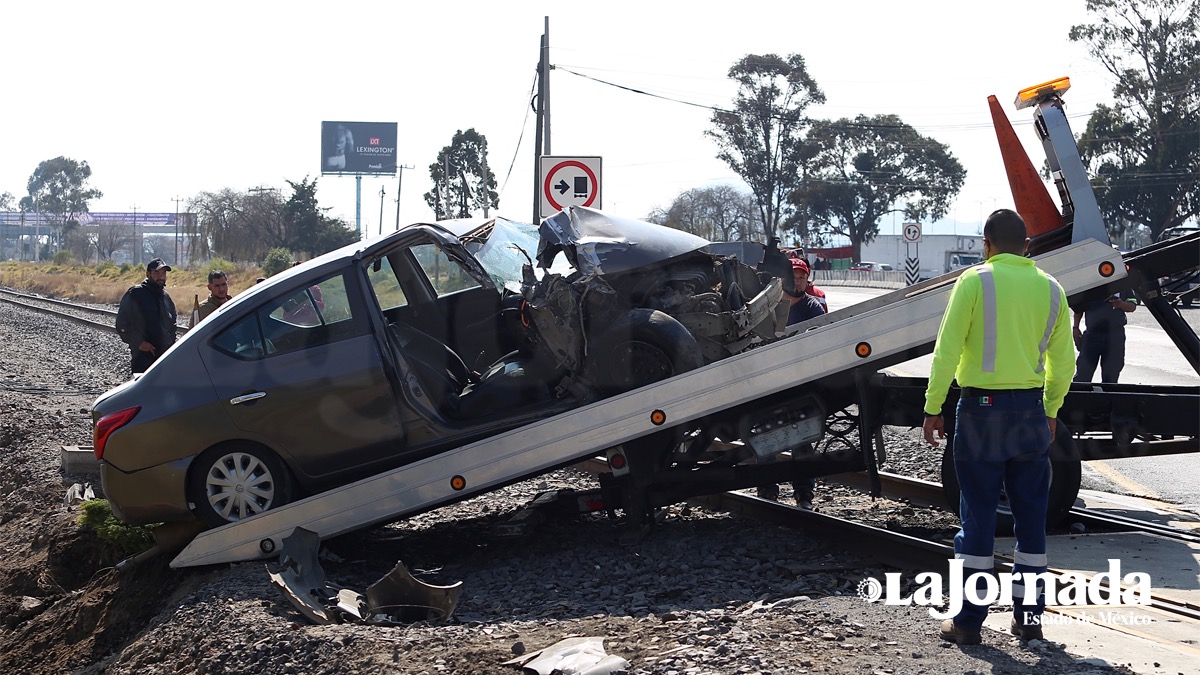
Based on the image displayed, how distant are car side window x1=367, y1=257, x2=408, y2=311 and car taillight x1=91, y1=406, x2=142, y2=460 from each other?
1634 mm

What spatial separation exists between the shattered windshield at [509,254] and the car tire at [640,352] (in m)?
0.52

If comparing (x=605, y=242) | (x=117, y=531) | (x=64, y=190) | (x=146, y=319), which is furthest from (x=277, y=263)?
(x=64, y=190)

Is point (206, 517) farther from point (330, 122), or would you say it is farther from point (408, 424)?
point (330, 122)

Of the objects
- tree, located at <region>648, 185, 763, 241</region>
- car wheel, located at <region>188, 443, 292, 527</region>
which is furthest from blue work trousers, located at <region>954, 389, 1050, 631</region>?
tree, located at <region>648, 185, 763, 241</region>

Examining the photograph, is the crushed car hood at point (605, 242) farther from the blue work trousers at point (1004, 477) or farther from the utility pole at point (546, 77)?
the utility pole at point (546, 77)

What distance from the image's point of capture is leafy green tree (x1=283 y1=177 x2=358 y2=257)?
256ft

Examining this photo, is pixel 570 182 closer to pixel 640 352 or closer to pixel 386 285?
pixel 386 285

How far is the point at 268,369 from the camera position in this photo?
23.7 feet

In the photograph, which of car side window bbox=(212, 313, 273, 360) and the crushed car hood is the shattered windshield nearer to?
the crushed car hood

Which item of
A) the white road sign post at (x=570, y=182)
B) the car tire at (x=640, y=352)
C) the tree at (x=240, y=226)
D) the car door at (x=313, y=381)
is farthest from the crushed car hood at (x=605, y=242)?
the tree at (x=240, y=226)

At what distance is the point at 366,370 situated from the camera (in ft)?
23.5

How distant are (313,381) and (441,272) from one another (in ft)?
4.29

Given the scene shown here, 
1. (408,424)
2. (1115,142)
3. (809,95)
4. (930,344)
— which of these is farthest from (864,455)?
(809,95)

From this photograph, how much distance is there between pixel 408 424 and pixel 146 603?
2022mm
